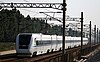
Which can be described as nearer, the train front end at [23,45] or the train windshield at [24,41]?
the train front end at [23,45]

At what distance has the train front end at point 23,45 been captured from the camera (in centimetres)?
3725

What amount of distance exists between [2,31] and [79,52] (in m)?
48.6

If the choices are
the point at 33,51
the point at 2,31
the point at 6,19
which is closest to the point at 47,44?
the point at 33,51

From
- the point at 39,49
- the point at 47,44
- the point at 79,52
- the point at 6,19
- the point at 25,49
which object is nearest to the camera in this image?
the point at 25,49

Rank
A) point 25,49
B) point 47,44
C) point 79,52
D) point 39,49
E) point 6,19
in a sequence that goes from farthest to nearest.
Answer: point 6,19, point 79,52, point 47,44, point 39,49, point 25,49

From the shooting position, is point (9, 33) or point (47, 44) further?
point (9, 33)

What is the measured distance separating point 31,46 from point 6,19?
224ft

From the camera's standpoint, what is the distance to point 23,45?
123 feet

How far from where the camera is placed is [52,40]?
5300cm

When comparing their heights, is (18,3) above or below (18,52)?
above

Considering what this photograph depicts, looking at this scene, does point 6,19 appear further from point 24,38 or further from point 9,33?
point 24,38

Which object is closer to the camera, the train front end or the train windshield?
the train front end

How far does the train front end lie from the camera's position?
37.2 m

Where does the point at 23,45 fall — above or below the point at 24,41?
below
